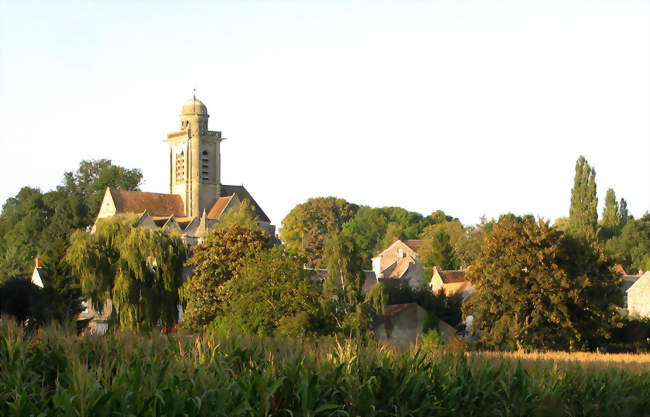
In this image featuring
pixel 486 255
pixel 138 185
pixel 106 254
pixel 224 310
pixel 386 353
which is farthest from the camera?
pixel 138 185

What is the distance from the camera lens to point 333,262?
173ft

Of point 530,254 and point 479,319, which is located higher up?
point 530,254

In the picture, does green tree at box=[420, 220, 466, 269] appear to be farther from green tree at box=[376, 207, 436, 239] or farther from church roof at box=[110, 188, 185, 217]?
church roof at box=[110, 188, 185, 217]

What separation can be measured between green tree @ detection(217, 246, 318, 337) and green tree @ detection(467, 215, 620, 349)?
1010cm

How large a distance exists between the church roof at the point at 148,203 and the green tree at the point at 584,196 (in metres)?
53.1

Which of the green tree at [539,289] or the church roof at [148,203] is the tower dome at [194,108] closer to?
the church roof at [148,203]

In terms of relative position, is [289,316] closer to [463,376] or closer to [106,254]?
[106,254]

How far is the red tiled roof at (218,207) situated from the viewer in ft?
368

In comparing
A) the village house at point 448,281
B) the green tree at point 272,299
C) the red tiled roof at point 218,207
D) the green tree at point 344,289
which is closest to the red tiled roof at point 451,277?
the village house at point 448,281

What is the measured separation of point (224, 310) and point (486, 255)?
1479 centimetres

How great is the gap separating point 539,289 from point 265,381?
33.7 m

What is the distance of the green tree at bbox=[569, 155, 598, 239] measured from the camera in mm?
113875

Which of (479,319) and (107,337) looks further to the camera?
(479,319)

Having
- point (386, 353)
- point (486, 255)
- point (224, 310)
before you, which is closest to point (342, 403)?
point (386, 353)
